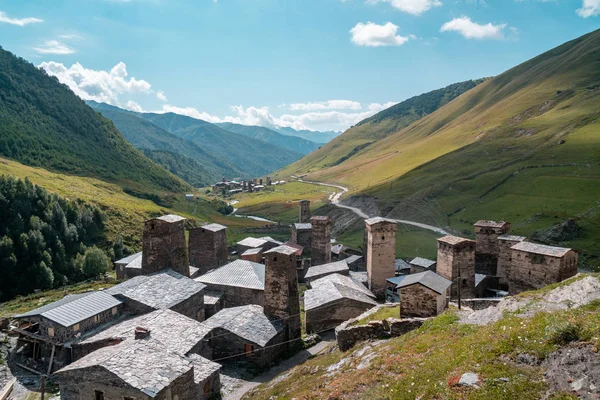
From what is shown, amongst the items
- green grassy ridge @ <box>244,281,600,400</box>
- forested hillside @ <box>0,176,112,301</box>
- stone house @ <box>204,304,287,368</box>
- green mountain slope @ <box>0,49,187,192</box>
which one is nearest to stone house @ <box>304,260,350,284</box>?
stone house @ <box>204,304,287,368</box>

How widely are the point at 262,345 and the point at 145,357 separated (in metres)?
10.2

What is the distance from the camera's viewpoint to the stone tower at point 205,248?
48750 millimetres

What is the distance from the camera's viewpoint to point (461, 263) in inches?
1441

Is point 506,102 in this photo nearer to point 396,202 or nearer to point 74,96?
point 396,202

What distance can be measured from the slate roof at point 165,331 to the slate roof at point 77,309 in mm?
1714

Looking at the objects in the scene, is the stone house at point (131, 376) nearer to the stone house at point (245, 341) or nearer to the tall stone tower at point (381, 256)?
the stone house at point (245, 341)

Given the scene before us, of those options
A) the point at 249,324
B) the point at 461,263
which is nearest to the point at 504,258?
the point at 461,263

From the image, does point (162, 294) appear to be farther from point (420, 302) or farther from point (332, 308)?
point (420, 302)

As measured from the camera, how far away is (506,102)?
579ft

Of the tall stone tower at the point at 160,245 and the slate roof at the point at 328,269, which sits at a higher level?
the tall stone tower at the point at 160,245

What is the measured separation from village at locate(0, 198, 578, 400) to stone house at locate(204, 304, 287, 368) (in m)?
0.08

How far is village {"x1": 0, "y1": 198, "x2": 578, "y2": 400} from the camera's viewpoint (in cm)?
1919

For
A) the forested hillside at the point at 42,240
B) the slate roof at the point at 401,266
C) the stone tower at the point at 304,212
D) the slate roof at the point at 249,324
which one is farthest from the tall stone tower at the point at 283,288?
the stone tower at the point at 304,212

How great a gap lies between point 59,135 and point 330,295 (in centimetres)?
16290
